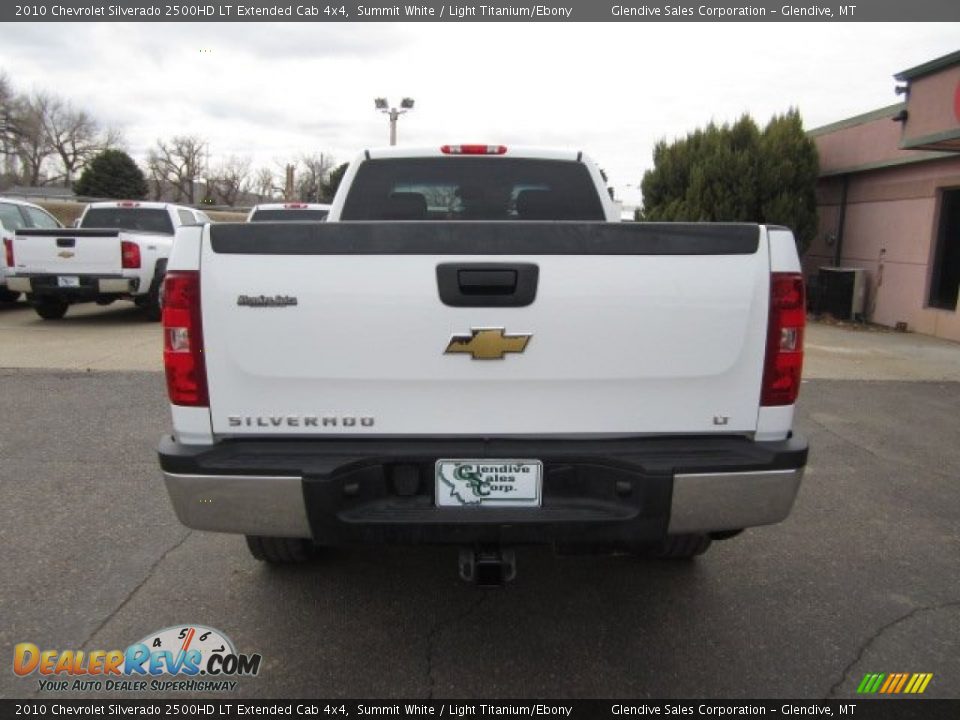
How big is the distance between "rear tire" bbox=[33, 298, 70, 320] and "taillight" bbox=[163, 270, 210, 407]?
1068 centimetres

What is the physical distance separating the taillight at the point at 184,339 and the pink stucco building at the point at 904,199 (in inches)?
404

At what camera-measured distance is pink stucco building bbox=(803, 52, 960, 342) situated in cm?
1026

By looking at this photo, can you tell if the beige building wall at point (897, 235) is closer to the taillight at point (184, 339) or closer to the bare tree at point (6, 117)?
the taillight at point (184, 339)

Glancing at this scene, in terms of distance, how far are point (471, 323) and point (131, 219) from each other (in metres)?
12.4

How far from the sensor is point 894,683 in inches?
105

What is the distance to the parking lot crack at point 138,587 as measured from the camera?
115 inches

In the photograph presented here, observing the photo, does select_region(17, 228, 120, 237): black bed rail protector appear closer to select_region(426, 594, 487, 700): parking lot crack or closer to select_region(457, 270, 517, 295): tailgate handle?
select_region(426, 594, 487, 700): parking lot crack

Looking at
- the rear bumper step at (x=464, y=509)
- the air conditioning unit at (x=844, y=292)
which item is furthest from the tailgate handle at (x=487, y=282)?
the air conditioning unit at (x=844, y=292)

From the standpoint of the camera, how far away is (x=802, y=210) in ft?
47.0

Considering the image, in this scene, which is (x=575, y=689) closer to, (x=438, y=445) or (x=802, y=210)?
(x=438, y=445)

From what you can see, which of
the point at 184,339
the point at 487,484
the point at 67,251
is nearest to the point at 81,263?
the point at 67,251

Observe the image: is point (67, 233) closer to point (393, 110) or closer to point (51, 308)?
point (51, 308)

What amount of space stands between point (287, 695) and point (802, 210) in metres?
14.2

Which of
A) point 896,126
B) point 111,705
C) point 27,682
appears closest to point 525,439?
point 111,705
